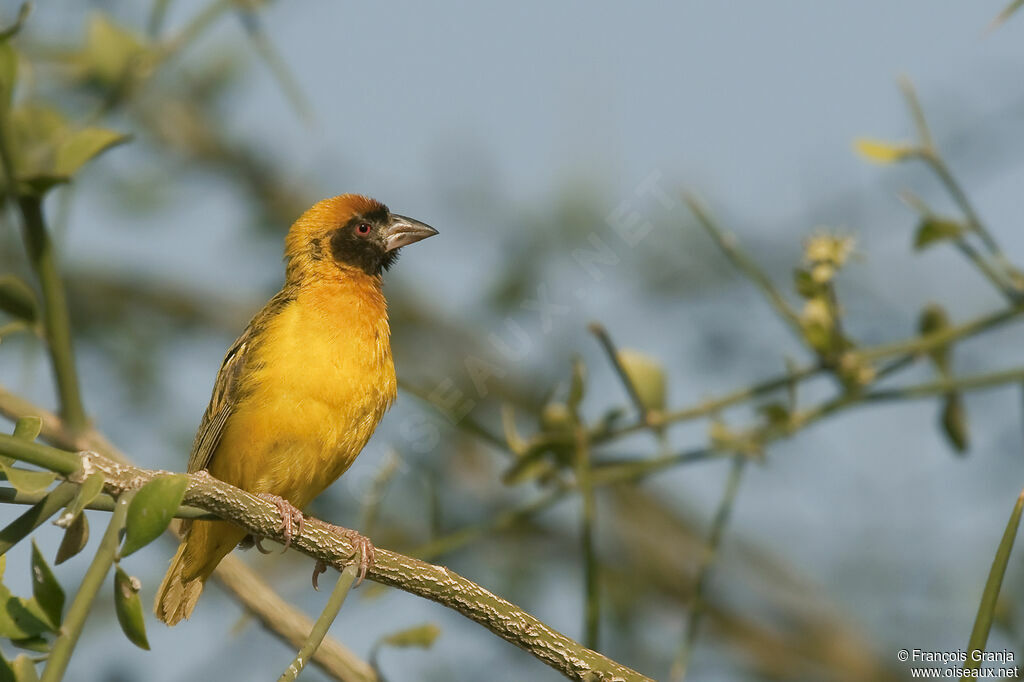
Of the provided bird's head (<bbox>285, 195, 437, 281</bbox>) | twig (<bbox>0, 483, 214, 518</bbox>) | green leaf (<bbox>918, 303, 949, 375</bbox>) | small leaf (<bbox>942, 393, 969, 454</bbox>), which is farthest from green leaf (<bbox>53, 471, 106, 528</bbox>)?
bird's head (<bbox>285, 195, 437, 281</bbox>)

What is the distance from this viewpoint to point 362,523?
9.79 ft

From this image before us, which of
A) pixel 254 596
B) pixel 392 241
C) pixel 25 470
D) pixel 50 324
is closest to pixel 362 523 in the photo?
pixel 254 596

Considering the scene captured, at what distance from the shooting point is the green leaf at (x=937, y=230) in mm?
2762

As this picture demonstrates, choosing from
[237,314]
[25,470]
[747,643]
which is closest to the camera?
[25,470]

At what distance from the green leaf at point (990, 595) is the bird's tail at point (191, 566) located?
87.3 inches

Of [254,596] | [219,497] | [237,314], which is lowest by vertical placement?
[219,497]

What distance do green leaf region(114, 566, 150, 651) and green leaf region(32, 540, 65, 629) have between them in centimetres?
6

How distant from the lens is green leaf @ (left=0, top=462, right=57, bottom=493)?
4.26 feet

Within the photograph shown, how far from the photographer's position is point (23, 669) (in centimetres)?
126

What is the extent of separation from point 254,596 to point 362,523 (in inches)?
19.1

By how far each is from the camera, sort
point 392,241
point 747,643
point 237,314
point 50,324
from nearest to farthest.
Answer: point 50,324 → point 392,241 → point 747,643 → point 237,314

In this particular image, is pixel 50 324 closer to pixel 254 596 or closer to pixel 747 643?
pixel 254 596

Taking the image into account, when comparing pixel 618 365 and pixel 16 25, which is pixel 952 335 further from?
pixel 16 25

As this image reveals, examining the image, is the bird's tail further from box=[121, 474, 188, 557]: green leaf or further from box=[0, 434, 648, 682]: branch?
box=[121, 474, 188, 557]: green leaf
